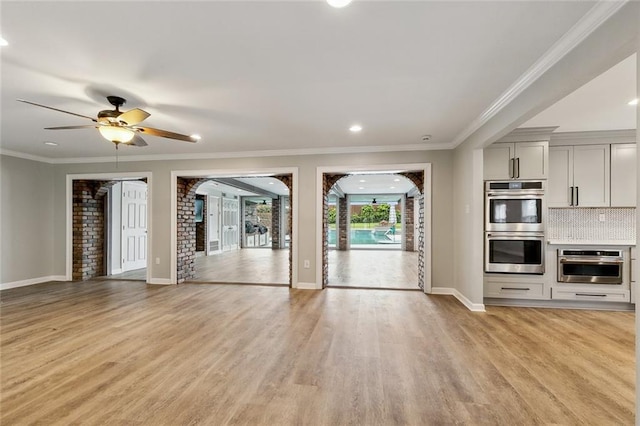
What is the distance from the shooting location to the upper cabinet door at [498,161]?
3980mm

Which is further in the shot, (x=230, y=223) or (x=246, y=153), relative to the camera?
(x=230, y=223)

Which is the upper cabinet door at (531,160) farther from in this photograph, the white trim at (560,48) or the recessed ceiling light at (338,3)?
the recessed ceiling light at (338,3)

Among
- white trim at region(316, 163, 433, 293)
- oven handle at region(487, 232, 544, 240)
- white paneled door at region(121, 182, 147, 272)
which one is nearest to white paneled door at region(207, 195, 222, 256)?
white paneled door at region(121, 182, 147, 272)

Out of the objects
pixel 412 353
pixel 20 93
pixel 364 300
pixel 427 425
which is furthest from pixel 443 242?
pixel 20 93

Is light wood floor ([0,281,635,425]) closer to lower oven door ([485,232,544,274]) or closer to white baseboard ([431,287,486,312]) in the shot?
white baseboard ([431,287,486,312])

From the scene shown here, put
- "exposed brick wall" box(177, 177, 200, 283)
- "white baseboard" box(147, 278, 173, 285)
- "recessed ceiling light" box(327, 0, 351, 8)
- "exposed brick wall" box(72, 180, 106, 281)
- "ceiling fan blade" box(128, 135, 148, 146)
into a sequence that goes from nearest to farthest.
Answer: "recessed ceiling light" box(327, 0, 351, 8) < "ceiling fan blade" box(128, 135, 148, 146) < "white baseboard" box(147, 278, 173, 285) < "exposed brick wall" box(177, 177, 200, 283) < "exposed brick wall" box(72, 180, 106, 281)

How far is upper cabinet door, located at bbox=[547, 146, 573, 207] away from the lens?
4.13 meters

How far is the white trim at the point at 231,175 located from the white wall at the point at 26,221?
244 centimetres

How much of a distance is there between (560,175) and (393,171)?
92.4 inches

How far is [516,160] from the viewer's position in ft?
13.0

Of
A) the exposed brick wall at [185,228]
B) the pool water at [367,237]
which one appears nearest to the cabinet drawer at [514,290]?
the exposed brick wall at [185,228]

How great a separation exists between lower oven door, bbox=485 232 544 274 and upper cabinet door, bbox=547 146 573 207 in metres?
0.72

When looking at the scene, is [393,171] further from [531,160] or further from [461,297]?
[461,297]

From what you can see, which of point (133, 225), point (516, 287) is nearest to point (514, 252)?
point (516, 287)
